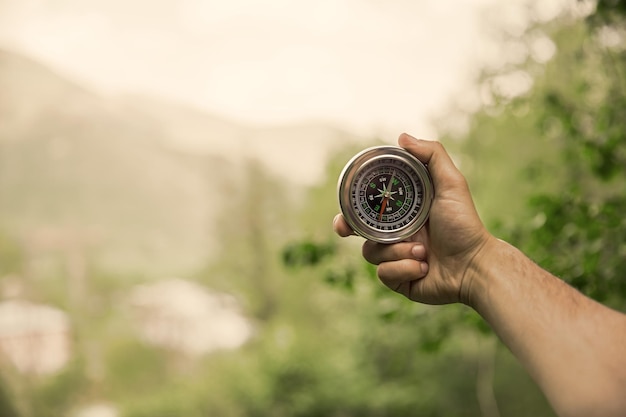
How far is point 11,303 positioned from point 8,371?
313cm

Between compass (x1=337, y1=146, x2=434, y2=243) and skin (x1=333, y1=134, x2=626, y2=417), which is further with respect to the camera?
compass (x1=337, y1=146, x2=434, y2=243)

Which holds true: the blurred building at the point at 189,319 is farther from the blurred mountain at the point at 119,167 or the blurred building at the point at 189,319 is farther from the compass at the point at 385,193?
the compass at the point at 385,193

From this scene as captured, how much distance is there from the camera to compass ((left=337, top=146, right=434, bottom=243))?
2.23m

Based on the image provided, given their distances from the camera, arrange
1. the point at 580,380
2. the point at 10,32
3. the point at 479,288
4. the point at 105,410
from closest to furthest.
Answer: the point at 580,380 < the point at 479,288 < the point at 105,410 < the point at 10,32

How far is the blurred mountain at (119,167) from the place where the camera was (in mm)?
35312

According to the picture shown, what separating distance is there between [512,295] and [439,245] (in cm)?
45

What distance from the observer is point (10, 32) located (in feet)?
144

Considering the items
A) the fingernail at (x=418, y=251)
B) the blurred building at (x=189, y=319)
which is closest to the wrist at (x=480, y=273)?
the fingernail at (x=418, y=251)

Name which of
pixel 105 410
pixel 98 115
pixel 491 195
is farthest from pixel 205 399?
pixel 98 115

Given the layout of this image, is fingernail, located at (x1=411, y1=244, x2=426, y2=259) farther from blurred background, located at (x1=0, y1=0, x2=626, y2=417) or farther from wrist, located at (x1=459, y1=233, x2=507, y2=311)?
blurred background, located at (x1=0, y1=0, x2=626, y2=417)

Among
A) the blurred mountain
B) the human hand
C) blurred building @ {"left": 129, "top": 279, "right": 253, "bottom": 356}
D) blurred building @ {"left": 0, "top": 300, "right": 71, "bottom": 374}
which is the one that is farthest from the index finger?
blurred building @ {"left": 0, "top": 300, "right": 71, "bottom": 374}

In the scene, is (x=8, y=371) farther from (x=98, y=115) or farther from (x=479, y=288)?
→ (x=479, y=288)

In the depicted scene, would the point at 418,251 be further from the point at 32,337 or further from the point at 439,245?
the point at 32,337

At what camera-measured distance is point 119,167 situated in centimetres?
4591
